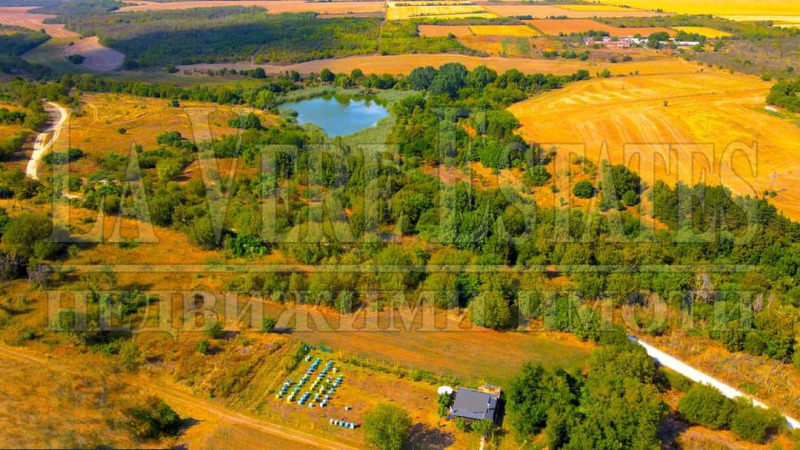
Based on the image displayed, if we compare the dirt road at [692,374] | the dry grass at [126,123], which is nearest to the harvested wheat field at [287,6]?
the dry grass at [126,123]

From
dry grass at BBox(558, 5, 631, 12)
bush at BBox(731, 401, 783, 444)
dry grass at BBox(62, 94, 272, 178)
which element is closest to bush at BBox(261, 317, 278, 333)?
bush at BBox(731, 401, 783, 444)

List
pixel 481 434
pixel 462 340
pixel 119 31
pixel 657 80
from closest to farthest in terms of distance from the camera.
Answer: pixel 481 434
pixel 462 340
pixel 657 80
pixel 119 31

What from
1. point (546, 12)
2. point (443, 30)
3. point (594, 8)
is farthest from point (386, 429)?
point (594, 8)

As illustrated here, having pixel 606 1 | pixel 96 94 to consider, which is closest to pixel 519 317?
pixel 96 94

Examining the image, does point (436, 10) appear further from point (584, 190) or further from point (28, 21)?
point (584, 190)

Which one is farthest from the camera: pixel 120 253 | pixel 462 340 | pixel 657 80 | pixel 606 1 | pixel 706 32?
pixel 606 1

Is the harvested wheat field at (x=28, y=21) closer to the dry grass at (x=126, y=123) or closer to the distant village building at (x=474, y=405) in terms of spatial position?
the dry grass at (x=126, y=123)

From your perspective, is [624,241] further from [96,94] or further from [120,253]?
[96,94]
